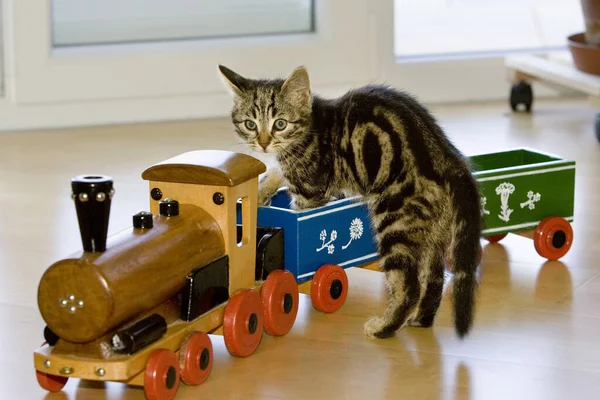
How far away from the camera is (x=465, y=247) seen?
1.74m

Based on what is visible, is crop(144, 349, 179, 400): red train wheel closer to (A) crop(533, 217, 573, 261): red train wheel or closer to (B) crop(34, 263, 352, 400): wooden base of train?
(B) crop(34, 263, 352, 400): wooden base of train

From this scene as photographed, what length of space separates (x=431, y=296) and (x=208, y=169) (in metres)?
0.47

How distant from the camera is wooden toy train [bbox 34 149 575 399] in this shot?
1.48 m

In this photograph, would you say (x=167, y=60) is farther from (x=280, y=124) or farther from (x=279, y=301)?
(x=279, y=301)

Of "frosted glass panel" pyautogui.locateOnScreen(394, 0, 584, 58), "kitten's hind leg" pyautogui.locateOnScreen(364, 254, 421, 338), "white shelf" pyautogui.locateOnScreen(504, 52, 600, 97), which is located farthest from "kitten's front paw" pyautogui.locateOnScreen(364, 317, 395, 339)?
"frosted glass panel" pyautogui.locateOnScreen(394, 0, 584, 58)

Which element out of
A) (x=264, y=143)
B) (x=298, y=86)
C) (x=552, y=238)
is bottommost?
(x=552, y=238)

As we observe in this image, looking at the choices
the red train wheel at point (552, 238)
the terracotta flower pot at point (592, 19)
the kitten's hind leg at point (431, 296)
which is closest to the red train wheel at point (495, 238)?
the red train wheel at point (552, 238)

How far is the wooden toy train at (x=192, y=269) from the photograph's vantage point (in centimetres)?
148

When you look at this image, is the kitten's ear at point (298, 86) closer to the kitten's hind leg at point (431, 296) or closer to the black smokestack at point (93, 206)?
the kitten's hind leg at point (431, 296)

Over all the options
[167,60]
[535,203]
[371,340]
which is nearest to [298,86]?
[371,340]

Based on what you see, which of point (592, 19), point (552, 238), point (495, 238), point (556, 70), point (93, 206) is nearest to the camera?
point (93, 206)

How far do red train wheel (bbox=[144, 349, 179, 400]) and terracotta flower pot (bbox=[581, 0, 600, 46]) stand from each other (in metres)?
2.01

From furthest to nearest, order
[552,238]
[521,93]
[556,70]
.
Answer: [521,93] → [556,70] → [552,238]

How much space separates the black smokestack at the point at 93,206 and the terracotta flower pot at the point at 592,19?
2033 mm
